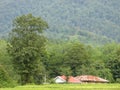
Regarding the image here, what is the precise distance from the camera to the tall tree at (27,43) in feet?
205

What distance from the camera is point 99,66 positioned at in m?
100

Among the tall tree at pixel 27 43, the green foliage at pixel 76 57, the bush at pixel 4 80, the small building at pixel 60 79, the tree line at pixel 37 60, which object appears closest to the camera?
the bush at pixel 4 80

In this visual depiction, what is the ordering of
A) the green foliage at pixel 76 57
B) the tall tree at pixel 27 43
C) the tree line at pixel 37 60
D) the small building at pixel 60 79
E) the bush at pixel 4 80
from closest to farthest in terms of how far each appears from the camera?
the bush at pixel 4 80 < the tree line at pixel 37 60 < the tall tree at pixel 27 43 < the small building at pixel 60 79 < the green foliage at pixel 76 57

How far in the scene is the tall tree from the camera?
6244 centimetres

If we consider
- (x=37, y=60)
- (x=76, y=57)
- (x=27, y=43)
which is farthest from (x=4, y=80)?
(x=76, y=57)

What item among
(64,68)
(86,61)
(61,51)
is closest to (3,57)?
(64,68)

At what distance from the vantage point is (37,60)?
63531mm

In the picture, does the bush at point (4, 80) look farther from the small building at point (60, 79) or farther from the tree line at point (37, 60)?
the small building at point (60, 79)

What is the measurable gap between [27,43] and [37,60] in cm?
321

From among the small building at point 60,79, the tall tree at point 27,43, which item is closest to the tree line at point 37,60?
the tall tree at point 27,43

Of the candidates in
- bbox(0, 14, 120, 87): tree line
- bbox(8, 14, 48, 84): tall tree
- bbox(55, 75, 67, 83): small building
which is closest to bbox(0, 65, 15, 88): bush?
bbox(0, 14, 120, 87): tree line

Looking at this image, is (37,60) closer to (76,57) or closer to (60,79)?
(76,57)

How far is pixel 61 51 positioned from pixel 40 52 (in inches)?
1954

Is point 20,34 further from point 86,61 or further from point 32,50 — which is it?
point 86,61
